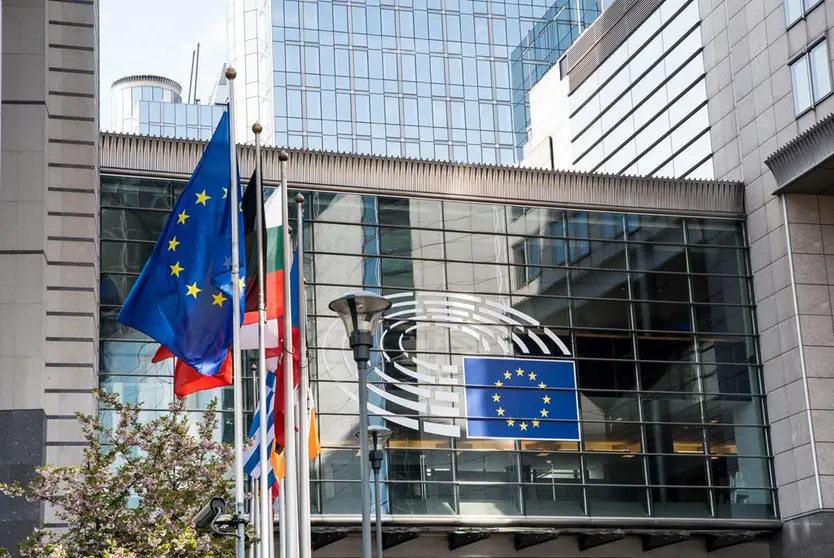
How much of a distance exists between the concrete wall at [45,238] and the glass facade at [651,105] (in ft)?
100

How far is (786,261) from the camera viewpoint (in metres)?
46.6

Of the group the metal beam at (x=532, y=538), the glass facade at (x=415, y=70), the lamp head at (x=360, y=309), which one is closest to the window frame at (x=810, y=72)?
the metal beam at (x=532, y=538)

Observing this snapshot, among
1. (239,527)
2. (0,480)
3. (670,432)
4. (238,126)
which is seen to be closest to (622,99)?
(670,432)

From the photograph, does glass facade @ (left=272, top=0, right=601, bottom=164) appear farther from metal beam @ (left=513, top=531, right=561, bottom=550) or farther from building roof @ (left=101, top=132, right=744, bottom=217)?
metal beam @ (left=513, top=531, right=561, bottom=550)

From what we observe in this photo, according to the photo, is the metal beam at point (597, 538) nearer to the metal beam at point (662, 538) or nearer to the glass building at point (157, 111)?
the metal beam at point (662, 538)

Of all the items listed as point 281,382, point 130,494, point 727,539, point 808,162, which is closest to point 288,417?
point 281,382

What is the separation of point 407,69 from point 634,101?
192 feet

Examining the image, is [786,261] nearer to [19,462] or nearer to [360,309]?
[360,309]

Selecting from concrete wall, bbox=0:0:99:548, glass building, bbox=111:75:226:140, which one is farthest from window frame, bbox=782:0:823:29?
glass building, bbox=111:75:226:140

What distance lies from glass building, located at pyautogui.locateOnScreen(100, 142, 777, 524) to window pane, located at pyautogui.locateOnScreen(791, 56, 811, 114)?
4703 millimetres

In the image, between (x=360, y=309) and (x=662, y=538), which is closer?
(x=360, y=309)

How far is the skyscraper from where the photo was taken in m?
112

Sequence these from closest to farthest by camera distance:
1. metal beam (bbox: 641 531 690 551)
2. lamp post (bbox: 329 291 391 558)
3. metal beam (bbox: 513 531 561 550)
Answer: lamp post (bbox: 329 291 391 558) → metal beam (bbox: 513 531 561 550) → metal beam (bbox: 641 531 690 551)

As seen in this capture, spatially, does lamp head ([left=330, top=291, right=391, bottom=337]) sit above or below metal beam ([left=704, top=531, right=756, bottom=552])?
above
